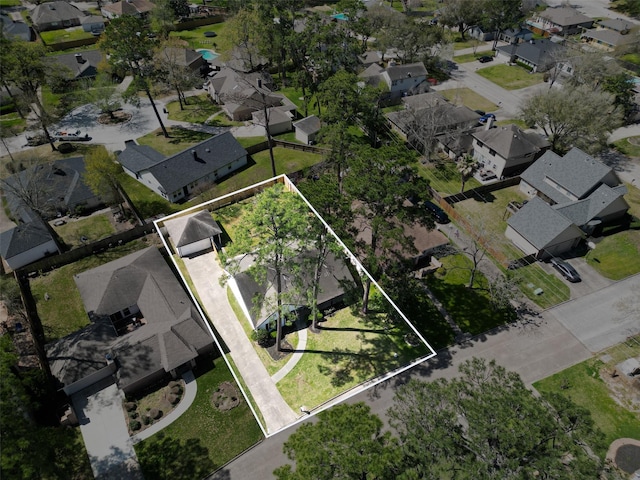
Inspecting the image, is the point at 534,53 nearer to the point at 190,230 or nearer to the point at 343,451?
the point at 190,230

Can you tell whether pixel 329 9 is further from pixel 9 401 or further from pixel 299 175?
pixel 9 401

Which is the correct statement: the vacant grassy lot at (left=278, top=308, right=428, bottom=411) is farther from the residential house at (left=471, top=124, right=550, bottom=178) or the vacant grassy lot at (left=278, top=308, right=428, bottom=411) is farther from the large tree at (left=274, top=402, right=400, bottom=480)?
the residential house at (left=471, top=124, right=550, bottom=178)

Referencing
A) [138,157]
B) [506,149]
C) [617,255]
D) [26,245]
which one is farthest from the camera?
[138,157]

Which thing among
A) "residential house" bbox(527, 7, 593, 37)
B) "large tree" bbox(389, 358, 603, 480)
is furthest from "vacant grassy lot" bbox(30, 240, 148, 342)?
"residential house" bbox(527, 7, 593, 37)

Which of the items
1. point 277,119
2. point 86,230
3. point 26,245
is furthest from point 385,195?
point 277,119

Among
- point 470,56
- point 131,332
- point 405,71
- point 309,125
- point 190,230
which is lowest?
point 131,332

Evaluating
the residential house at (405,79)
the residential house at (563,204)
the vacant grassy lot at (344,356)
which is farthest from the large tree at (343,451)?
the residential house at (405,79)
